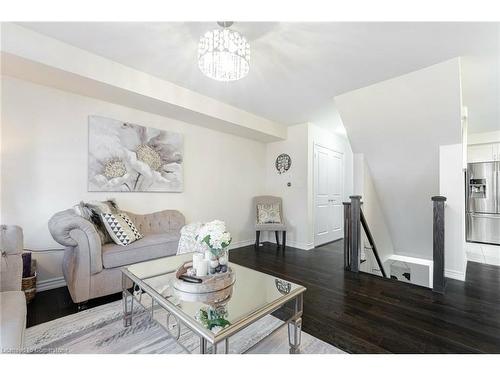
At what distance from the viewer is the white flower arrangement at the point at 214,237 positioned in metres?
1.41

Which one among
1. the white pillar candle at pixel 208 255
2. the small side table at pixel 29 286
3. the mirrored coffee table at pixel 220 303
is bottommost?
the small side table at pixel 29 286

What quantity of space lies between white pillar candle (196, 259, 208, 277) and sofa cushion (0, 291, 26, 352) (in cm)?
82

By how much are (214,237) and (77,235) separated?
4.58 ft

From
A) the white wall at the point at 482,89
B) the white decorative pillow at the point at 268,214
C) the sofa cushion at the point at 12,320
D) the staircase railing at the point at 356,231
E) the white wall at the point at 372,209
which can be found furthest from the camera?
the white decorative pillow at the point at 268,214

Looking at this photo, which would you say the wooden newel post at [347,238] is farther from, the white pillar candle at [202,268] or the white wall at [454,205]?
the white pillar candle at [202,268]

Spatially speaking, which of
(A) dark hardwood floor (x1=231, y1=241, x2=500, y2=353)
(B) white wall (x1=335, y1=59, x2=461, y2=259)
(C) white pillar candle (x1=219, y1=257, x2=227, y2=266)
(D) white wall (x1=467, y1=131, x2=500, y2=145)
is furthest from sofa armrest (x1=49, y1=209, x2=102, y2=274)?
(D) white wall (x1=467, y1=131, x2=500, y2=145)

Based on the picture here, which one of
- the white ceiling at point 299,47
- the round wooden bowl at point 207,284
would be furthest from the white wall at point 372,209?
the round wooden bowl at point 207,284

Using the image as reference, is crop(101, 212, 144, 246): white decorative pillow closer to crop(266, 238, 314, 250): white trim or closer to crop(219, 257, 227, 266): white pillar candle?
crop(219, 257, 227, 266): white pillar candle

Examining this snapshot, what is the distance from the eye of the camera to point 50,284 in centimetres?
233

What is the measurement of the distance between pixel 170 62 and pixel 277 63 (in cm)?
112

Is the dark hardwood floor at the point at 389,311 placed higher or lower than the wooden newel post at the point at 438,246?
lower

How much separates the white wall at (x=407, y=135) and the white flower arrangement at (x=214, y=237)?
102 inches

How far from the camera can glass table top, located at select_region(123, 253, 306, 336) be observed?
42.8 inches

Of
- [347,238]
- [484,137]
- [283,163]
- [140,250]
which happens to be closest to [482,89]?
[347,238]
